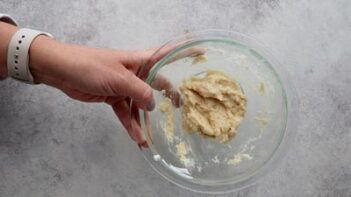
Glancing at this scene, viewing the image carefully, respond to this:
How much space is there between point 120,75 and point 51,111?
0.30 meters

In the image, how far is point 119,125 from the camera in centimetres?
111

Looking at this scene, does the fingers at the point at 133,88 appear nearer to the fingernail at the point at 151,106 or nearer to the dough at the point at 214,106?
the fingernail at the point at 151,106

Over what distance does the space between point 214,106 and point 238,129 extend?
0.09 metres

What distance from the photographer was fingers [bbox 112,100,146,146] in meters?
1.00

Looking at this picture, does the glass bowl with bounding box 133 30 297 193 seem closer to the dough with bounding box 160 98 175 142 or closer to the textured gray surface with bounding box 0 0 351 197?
the dough with bounding box 160 98 175 142

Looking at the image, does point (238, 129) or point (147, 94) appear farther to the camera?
point (238, 129)

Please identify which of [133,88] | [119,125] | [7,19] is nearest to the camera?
[133,88]

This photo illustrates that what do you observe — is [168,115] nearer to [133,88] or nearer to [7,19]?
[133,88]

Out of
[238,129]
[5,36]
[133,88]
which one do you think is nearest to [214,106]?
[238,129]

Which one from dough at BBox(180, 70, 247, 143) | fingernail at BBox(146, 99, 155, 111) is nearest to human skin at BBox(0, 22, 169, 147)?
fingernail at BBox(146, 99, 155, 111)

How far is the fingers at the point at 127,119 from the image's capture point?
1.00 metres

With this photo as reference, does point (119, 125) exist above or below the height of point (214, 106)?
below

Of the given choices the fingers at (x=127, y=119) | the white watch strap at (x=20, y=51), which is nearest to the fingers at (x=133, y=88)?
the fingers at (x=127, y=119)

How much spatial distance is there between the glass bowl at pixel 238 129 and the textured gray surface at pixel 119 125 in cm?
11
